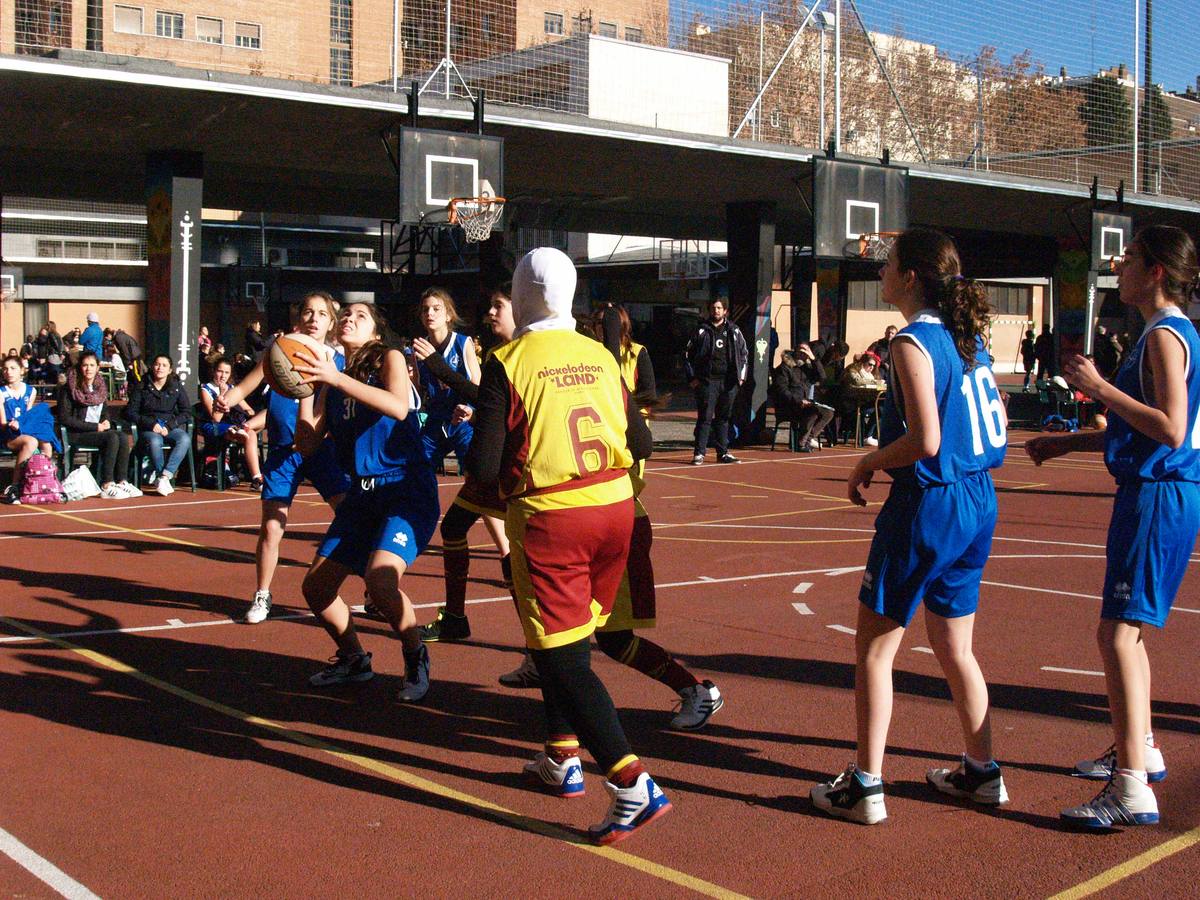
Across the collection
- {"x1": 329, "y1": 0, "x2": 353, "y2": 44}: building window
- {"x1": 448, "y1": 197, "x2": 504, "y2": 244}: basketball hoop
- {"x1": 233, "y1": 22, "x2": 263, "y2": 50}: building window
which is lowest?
{"x1": 448, "y1": 197, "x2": 504, "y2": 244}: basketball hoop

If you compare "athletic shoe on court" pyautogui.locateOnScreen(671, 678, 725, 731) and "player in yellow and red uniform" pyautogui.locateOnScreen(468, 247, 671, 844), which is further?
"athletic shoe on court" pyautogui.locateOnScreen(671, 678, 725, 731)

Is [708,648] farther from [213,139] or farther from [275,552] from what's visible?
[213,139]

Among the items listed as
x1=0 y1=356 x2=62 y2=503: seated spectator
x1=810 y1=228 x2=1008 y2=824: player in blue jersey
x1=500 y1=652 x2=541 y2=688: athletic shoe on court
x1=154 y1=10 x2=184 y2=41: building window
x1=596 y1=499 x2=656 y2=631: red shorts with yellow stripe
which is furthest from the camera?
x1=154 y1=10 x2=184 y2=41: building window

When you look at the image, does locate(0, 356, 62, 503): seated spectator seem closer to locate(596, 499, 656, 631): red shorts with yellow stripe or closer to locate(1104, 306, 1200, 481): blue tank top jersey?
locate(596, 499, 656, 631): red shorts with yellow stripe

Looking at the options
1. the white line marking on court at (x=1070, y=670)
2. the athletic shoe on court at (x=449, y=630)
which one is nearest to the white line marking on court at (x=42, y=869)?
the athletic shoe on court at (x=449, y=630)

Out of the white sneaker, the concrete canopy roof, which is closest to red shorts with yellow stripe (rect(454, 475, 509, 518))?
the white sneaker

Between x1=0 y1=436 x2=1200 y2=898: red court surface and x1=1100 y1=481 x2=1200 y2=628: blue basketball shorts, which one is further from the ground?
x1=1100 y1=481 x2=1200 y2=628: blue basketball shorts

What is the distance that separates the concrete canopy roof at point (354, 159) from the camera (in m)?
14.9

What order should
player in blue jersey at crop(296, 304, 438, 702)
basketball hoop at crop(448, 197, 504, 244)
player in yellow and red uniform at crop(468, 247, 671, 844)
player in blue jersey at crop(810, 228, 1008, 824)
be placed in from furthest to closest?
basketball hoop at crop(448, 197, 504, 244)
player in blue jersey at crop(296, 304, 438, 702)
player in blue jersey at crop(810, 228, 1008, 824)
player in yellow and red uniform at crop(468, 247, 671, 844)

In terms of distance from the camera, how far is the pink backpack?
14047 millimetres

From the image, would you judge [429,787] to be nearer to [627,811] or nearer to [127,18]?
[627,811]

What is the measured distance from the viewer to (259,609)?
7.97 metres

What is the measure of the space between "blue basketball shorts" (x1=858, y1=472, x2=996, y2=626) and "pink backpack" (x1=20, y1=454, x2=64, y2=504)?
11693 mm

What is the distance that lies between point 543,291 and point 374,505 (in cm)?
209
